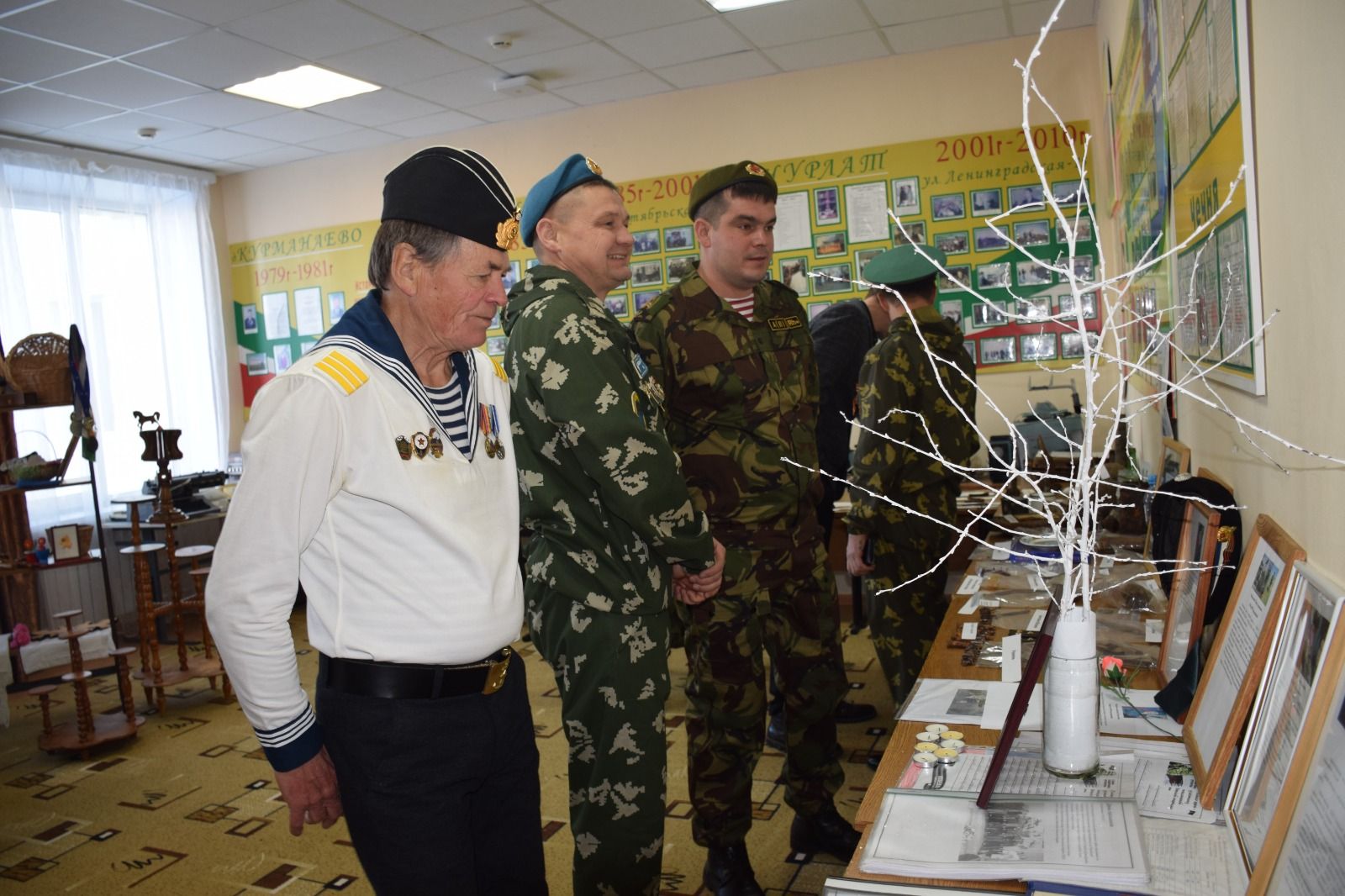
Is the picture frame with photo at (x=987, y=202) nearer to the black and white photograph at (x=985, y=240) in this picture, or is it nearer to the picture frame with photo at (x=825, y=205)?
the black and white photograph at (x=985, y=240)

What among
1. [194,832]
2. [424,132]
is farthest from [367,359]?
[424,132]

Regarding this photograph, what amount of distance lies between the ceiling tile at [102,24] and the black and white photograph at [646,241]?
2.60m

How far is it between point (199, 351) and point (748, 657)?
586cm

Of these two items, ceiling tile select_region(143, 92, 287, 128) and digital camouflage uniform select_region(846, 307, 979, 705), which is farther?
ceiling tile select_region(143, 92, 287, 128)

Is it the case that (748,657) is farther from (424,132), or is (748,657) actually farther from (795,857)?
(424,132)

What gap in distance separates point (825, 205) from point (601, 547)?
160 inches

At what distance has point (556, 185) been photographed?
6.74 ft

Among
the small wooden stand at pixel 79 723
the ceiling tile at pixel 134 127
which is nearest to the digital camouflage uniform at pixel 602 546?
the small wooden stand at pixel 79 723

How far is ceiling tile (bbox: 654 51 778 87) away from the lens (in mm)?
5188

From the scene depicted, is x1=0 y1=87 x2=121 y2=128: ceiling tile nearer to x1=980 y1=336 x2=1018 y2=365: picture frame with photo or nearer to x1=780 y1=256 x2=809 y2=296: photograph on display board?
x1=780 y1=256 x2=809 y2=296: photograph on display board

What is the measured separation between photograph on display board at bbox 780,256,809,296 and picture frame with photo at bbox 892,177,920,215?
61cm

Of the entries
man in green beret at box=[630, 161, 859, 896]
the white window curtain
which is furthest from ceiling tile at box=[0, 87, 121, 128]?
man in green beret at box=[630, 161, 859, 896]

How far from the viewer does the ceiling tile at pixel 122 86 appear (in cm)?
470

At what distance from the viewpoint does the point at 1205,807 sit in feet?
3.80
